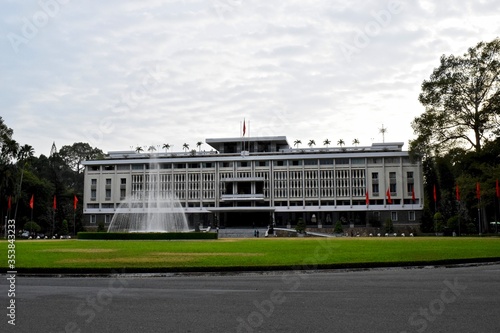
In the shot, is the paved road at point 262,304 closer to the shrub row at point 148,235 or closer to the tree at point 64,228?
the shrub row at point 148,235

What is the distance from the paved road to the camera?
890cm

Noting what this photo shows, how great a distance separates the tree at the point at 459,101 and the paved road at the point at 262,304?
4764cm

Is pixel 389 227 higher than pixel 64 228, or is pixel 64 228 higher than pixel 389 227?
pixel 64 228

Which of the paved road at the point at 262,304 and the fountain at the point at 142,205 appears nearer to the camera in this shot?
the paved road at the point at 262,304

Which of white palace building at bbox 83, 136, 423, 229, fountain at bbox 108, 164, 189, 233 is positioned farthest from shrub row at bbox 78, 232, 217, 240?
white palace building at bbox 83, 136, 423, 229

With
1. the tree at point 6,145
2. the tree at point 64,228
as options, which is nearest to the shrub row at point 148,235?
the tree at point 6,145

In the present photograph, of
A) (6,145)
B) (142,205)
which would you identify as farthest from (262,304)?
(142,205)

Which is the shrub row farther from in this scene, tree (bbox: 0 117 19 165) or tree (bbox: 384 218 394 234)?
tree (bbox: 384 218 394 234)

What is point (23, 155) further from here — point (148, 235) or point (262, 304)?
point (262, 304)

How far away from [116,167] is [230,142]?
24751mm

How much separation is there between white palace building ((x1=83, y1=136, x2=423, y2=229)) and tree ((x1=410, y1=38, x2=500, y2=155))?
3541 cm

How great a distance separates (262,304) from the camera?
36.2ft

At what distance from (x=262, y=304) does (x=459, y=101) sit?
57.0 metres

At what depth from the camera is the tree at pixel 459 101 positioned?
59000mm
